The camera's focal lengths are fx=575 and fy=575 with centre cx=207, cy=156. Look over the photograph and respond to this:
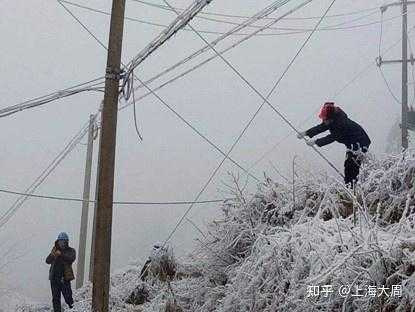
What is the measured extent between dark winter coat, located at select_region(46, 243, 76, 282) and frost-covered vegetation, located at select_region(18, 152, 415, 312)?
67 centimetres

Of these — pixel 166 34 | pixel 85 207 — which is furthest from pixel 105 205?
pixel 85 207

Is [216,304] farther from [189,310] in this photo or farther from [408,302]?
[408,302]

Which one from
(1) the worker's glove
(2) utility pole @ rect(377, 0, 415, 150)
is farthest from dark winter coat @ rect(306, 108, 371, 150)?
(2) utility pole @ rect(377, 0, 415, 150)

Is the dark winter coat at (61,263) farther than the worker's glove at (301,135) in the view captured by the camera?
Yes

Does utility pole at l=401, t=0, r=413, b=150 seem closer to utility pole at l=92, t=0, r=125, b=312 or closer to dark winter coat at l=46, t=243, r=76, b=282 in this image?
dark winter coat at l=46, t=243, r=76, b=282

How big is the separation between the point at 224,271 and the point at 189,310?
842 mm

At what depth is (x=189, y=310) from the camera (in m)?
8.82

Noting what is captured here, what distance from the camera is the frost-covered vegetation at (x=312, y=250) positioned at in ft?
17.1

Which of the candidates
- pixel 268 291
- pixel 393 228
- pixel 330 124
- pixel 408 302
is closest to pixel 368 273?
pixel 408 302

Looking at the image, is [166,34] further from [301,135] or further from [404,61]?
[404,61]

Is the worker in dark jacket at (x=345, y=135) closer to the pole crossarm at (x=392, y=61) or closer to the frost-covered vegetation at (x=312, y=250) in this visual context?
the frost-covered vegetation at (x=312, y=250)

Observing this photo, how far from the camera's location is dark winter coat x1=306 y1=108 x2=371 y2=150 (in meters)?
8.58

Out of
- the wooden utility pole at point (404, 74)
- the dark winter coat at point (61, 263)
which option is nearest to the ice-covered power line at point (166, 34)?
the dark winter coat at point (61, 263)

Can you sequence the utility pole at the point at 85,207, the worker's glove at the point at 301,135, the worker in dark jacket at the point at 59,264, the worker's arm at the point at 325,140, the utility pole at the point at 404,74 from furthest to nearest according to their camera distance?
1. the utility pole at the point at 85,207
2. the utility pole at the point at 404,74
3. the worker in dark jacket at the point at 59,264
4. the worker's glove at the point at 301,135
5. the worker's arm at the point at 325,140
